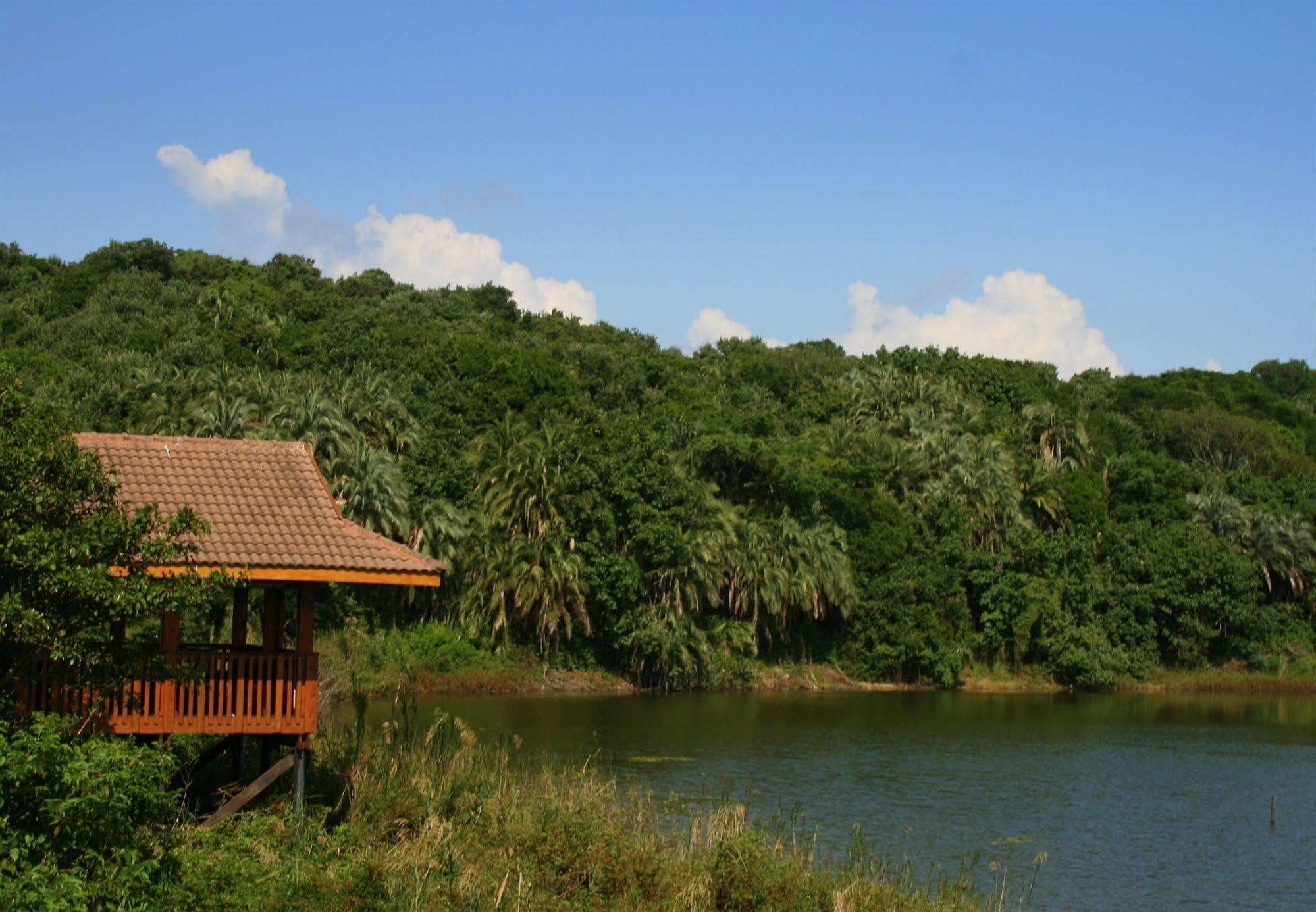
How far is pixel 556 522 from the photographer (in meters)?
45.7

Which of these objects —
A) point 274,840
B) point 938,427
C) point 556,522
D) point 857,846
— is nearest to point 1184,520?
point 938,427

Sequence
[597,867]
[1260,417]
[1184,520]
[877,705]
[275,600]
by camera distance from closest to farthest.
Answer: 1. [597,867]
2. [275,600]
3. [877,705]
4. [1184,520]
5. [1260,417]

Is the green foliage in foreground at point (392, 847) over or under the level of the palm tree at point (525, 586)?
under

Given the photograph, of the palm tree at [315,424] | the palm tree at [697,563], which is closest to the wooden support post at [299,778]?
the palm tree at [315,424]

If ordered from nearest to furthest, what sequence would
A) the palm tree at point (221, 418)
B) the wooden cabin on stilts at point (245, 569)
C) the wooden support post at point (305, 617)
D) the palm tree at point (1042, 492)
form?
the wooden cabin on stilts at point (245, 569)
the wooden support post at point (305, 617)
the palm tree at point (221, 418)
the palm tree at point (1042, 492)

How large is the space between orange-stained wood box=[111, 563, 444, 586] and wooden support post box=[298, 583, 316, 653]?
1.11 ft

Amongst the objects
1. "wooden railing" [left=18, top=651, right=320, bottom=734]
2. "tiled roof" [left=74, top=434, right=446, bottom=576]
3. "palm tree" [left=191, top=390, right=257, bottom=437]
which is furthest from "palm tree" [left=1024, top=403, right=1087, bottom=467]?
"wooden railing" [left=18, top=651, right=320, bottom=734]

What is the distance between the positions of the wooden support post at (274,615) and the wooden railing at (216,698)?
5.26 feet

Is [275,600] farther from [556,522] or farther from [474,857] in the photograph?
[556,522]

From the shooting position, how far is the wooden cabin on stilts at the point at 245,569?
1458 cm

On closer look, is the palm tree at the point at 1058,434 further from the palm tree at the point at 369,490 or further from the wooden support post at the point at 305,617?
the wooden support post at the point at 305,617

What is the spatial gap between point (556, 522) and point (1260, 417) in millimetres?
53379

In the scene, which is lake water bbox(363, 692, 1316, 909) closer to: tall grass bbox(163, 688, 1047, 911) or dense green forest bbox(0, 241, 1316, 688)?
dense green forest bbox(0, 241, 1316, 688)

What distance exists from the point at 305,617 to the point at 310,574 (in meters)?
0.96
